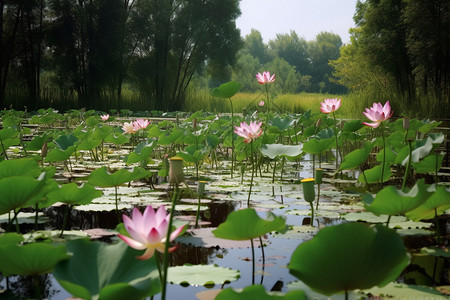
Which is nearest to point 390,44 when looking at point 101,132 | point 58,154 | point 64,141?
point 101,132

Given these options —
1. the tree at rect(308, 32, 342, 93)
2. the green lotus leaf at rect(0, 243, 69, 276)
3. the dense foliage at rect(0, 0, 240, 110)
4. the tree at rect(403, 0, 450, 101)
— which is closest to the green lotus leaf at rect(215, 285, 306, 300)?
the green lotus leaf at rect(0, 243, 69, 276)

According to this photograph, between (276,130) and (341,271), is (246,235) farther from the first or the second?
(276,130)

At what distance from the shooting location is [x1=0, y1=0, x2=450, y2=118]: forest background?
11.5 metres

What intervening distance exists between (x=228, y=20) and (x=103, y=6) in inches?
184

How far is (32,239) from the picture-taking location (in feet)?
3.51

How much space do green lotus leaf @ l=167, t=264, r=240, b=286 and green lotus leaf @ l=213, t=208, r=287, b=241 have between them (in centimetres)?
8

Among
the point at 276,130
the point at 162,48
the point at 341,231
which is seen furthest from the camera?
the point at 162,48

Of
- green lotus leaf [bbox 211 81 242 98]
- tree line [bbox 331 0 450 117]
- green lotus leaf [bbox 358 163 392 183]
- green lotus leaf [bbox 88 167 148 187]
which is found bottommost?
green lotus leaf [bbox 358 163 392 183]

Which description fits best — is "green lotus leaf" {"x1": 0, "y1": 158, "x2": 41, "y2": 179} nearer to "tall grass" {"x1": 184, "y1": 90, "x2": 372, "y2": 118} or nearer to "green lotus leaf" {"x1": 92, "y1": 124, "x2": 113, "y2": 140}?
"green lotus leaf" {"x1": 92, "y1": 124, "x2": 113, "y2": 140}

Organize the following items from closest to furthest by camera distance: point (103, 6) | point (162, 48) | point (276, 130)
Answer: point (276, 130)
point (103, 6)
point (162, 48)

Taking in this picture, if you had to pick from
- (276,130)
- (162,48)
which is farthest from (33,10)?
(276,130)

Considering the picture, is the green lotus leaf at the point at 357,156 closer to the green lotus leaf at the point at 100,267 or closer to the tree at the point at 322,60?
the green lotus leaf at the point at 100,267

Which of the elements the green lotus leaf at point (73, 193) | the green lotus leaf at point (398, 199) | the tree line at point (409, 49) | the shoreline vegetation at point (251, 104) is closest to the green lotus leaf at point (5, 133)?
the green lotus leaf at point (73, 193)

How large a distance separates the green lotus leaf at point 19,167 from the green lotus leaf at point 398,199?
0.87m
